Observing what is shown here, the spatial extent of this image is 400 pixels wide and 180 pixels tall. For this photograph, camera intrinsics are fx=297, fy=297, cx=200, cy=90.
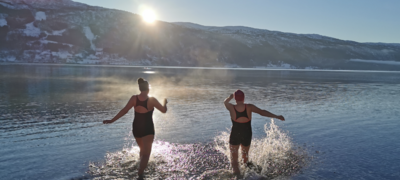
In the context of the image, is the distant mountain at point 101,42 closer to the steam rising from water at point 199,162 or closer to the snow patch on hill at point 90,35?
the snow patch on hill at point 90,35

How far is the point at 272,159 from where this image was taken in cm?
843

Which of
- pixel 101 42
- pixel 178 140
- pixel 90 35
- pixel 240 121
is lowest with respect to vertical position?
pixel 178 140

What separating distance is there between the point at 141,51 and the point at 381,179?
15721 cm

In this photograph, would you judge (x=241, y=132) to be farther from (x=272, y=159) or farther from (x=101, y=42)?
(x=101, y=42)

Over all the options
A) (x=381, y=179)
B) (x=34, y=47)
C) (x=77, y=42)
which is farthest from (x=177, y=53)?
(x=381, y=179)

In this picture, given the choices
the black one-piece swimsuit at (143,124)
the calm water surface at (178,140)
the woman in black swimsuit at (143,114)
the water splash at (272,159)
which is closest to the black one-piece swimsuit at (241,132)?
the water splash at (272,159)

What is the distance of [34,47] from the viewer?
445ft

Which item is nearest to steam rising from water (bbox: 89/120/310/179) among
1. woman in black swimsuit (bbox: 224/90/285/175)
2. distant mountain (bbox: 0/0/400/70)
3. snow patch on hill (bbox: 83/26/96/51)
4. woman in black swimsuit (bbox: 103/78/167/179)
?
woman in black swimsuit (bbox: 224/90/285/175)

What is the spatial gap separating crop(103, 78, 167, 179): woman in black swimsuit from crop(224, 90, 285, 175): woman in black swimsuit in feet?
5.32

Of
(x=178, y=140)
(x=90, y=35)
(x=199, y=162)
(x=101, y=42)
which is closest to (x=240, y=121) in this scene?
(x=199, y=162)

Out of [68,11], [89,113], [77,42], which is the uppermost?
[68,11]

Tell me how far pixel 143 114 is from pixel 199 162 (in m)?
2.34

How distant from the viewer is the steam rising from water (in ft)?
23.7

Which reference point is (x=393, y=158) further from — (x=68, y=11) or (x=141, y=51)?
(x=68, y=11)
